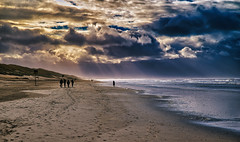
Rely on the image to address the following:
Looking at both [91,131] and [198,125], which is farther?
[198,125]

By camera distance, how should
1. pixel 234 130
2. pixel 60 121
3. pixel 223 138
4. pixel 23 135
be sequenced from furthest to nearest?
pixel 60 121
pixel 234 130
pixel 223 138
pixel 23 135

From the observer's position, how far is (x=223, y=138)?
356 inches

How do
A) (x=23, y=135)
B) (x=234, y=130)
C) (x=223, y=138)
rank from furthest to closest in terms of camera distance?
(x=234, y=130)
(x=223, y=138)
(x=23, y=135)

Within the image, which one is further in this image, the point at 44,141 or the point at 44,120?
the point at 44,120

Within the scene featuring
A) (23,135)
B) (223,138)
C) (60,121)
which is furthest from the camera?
(60,121)

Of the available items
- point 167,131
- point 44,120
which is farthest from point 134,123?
point 44,120

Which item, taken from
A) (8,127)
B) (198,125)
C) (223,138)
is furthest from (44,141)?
(198,125)

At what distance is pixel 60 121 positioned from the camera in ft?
37.7

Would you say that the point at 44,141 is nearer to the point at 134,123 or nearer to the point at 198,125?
the point at 134,123

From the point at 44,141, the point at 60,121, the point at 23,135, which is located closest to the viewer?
the point at 44,141

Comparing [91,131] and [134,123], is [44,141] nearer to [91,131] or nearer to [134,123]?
[91,131]

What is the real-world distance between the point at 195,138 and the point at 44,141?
274 inches

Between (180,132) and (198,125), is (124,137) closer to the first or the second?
(180,132)

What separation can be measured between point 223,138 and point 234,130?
83.0 inches
